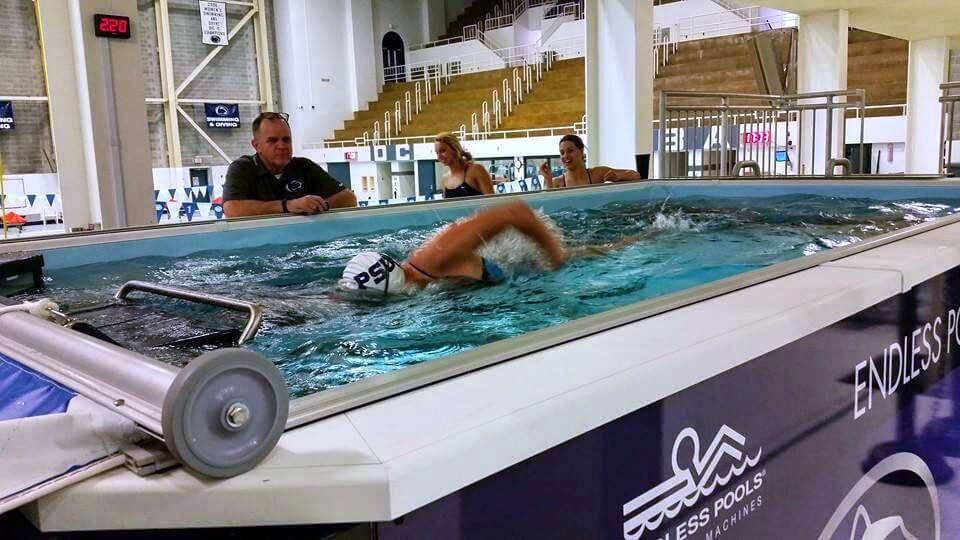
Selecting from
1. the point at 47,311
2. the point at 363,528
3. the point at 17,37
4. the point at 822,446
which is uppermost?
the point at 17,37

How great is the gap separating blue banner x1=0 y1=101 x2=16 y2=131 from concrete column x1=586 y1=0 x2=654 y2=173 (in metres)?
13.1

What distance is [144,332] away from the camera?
55.5 inches

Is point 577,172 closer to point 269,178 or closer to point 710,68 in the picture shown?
point 269,178

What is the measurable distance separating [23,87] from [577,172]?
1439 centimetres

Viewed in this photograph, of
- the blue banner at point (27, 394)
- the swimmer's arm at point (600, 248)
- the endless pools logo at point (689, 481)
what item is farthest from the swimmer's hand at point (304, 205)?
the endless pools logo at point (689, 481)

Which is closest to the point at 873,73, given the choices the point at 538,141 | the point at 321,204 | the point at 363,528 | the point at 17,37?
the point at 538,141

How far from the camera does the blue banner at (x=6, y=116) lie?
14656 mm

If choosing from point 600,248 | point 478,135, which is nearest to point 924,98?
point 478,135

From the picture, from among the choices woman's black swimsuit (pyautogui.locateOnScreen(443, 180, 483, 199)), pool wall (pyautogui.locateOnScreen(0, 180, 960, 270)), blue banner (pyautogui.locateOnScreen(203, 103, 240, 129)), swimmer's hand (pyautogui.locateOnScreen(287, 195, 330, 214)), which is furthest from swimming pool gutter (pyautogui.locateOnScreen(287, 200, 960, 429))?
blue banner (pyautogui.locateOnScreen(203, 103, 240, 129))

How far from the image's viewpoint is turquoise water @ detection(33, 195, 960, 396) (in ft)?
5.63

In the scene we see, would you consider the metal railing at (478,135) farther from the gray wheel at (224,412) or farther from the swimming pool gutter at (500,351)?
the gray wheel at (224,412)

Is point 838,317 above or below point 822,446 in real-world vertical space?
above

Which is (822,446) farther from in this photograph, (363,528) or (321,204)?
(321,204)

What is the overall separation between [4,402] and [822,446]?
3.90 ft
